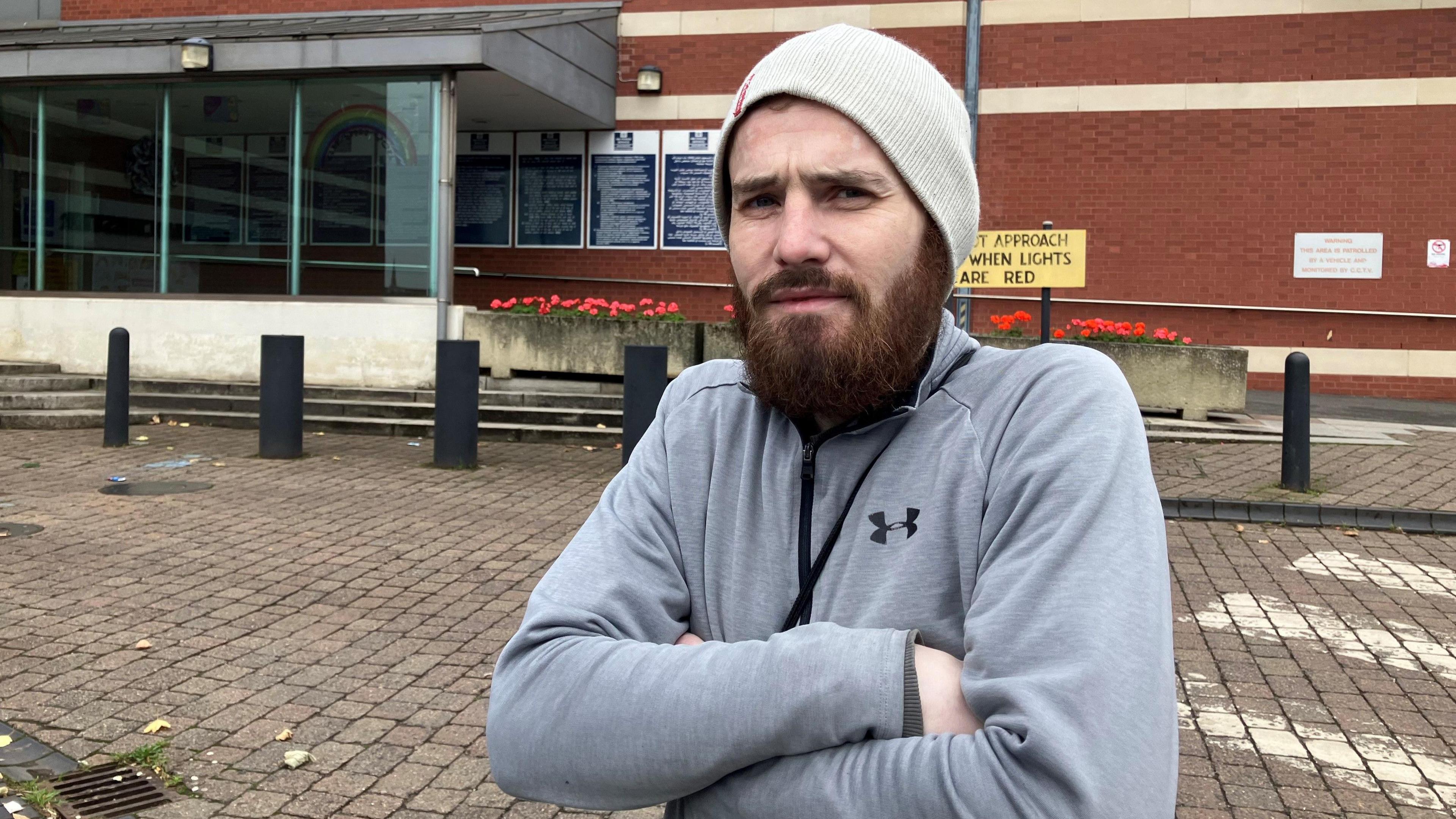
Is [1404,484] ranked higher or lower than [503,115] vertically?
lower

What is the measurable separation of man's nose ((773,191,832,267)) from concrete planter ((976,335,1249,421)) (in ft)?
37.8

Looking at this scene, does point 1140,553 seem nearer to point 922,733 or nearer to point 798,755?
point 922,733

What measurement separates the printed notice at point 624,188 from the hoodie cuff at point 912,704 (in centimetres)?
1714

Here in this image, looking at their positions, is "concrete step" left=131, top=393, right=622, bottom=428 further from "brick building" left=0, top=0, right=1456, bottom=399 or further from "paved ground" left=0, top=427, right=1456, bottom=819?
"brick building" left=0, top=0, right=1456, bottom=399

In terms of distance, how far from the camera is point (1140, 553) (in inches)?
53.6

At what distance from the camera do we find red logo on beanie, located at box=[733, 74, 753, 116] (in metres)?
1.61

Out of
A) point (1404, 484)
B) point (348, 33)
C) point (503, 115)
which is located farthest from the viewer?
point (503, 115)

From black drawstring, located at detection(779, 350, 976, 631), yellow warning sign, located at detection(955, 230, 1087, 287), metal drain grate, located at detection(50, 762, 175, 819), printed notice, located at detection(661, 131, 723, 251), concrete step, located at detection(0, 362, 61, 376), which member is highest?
printed notice, located at detection(661, 131, 723, 251)

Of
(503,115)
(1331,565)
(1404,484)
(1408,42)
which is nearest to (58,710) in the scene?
(1331,565)

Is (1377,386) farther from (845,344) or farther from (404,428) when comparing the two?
(845,344)

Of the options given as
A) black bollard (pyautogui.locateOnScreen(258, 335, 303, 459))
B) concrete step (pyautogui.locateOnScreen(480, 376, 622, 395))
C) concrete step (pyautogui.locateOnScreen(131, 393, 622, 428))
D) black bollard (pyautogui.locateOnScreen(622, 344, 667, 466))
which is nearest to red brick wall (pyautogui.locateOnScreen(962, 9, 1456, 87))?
concrete step (pyautogui.locateOnScreen(480, 376, 622, 395))

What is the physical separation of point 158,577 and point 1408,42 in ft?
53.2

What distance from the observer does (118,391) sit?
36.1ft

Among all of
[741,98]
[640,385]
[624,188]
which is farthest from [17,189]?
[741,98]
